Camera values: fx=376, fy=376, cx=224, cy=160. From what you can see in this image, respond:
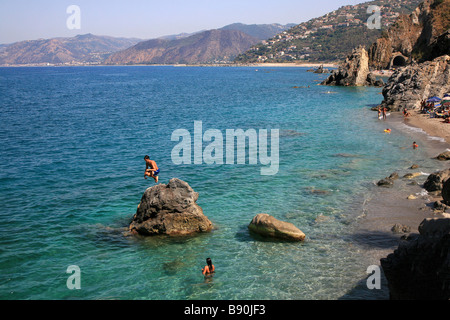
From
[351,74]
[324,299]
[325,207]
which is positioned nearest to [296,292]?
[324,299]

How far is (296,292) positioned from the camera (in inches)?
576

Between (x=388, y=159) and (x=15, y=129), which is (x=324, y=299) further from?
(x=15, y=129)

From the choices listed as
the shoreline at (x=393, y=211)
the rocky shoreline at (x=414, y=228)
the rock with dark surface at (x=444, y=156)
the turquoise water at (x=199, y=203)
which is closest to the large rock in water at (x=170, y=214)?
the turquoise water at (x=199, y=203)

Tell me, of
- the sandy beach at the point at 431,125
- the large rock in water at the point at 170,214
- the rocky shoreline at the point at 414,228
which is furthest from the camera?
the sandy beach at the point at 431,125

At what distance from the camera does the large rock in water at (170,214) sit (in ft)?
64.5

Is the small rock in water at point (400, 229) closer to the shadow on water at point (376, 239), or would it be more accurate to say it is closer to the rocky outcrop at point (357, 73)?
the shadow on water at point (376, 239)

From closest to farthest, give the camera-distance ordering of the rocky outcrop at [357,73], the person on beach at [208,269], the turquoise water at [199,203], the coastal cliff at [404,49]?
the turquoise water at [199,203], the person on beach at [208,269], the coastal cliff at [404,49], the rocky outcrop at [357,73]

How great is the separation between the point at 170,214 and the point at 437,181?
16.8 metres

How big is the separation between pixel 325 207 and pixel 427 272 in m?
11.9

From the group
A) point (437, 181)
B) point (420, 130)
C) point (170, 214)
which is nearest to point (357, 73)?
point (420, 130)

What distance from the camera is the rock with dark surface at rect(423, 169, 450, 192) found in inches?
924

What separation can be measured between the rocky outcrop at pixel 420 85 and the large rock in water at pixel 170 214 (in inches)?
1931

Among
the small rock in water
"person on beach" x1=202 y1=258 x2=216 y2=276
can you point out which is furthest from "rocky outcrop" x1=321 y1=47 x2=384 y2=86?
"person on beach" x1=202 y1=258 x2=216 y2=276

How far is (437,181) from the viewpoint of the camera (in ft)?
77.8
